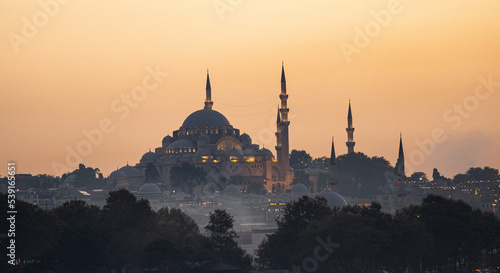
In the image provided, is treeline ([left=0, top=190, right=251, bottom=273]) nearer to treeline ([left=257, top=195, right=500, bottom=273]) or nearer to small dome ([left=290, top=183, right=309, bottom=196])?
treeline ([left=257, top=195, right=500, bottom=273])

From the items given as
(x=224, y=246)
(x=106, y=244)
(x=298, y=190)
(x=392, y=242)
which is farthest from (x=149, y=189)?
(x=392, y=242)

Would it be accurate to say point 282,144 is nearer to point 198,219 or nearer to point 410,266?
point 198,219

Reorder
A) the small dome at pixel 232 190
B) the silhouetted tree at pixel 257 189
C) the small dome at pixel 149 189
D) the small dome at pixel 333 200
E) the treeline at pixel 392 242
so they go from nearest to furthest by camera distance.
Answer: the treeline at pixel 392 242 < the small dome at pixel 333 200 < the small dome at pixel 149 189 < the small dome at pixel 232 190 < the silhouetted tree at pixel 257 189

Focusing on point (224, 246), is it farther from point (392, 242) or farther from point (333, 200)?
point (333, 200)

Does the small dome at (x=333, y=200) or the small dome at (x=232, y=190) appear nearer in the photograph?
the small dome at (x=333, y=200)

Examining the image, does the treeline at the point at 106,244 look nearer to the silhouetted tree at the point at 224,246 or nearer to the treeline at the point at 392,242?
the silhouetted tree at the point at 224,246

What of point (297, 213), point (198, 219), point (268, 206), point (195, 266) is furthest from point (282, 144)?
point (195, 266)

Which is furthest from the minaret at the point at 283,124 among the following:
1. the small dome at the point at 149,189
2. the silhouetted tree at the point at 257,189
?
the small dome at the point at 149,189
